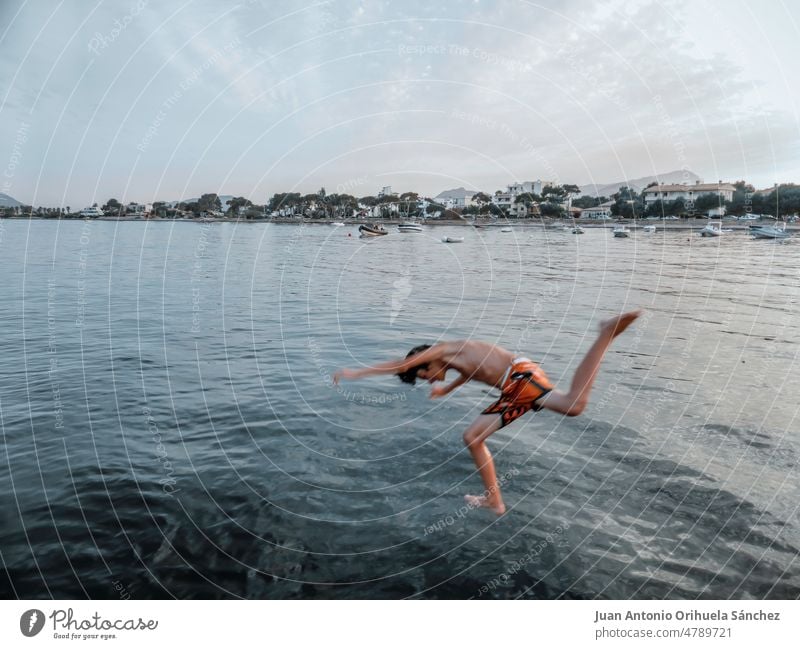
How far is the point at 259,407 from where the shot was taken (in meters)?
12.2

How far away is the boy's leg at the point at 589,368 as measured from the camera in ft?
22.6

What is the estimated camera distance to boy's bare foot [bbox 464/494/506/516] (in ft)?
25.0

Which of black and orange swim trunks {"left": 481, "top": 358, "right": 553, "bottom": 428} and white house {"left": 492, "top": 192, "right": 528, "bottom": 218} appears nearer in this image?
black and orange swim trunks {"left": 481, "top": 358, "right": 553, "bottom": 428}

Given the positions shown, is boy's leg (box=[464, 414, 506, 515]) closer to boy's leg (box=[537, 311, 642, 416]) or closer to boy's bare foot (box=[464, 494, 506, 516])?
boy's bare foot (box=[464, 494, 506, 516])

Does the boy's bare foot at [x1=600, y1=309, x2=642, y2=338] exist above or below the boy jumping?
above

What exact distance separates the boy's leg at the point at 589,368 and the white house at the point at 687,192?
405 ft

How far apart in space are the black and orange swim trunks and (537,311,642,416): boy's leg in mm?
141

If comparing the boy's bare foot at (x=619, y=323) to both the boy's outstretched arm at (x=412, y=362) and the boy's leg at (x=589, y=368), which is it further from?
the boy's outstretched arm at (x=412, y=362)
